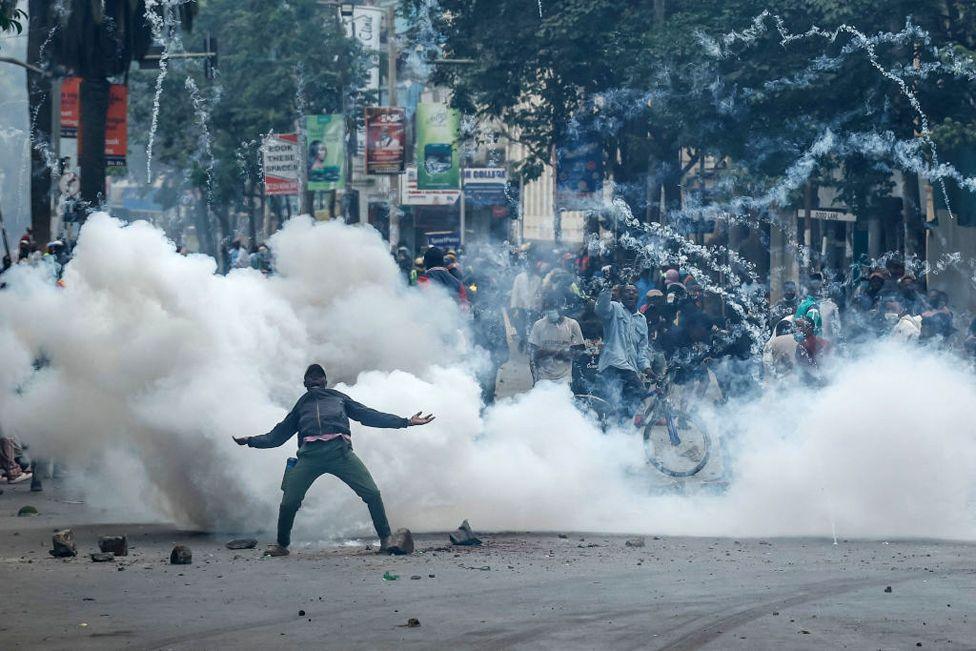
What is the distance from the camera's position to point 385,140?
40.7 meters

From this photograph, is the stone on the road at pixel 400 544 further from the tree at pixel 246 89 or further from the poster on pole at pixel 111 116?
the tree at pixel 246 89

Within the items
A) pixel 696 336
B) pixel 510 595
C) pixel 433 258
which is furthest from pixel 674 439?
pixel 510 595

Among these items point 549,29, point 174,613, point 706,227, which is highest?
point 549,29

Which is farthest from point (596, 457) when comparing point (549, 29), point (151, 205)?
point (151, 205)

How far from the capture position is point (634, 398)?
16.4m

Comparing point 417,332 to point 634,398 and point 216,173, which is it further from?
point 216,173

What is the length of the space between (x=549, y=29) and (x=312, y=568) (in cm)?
2302

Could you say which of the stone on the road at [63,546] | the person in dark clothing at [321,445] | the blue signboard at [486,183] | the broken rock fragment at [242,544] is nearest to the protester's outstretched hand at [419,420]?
the person in dark clothing at [321,445]

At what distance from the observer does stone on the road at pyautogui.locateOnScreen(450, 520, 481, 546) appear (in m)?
11.5

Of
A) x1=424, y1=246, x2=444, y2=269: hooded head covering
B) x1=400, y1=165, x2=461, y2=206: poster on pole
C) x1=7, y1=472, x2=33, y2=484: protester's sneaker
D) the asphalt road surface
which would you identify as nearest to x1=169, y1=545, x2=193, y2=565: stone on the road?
the asphalt road surface

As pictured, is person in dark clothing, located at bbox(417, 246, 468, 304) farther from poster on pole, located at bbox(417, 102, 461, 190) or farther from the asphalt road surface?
poster on pole, located at bbox(417, 102, 461, 190)

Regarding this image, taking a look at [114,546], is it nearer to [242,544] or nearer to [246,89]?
[242,544]

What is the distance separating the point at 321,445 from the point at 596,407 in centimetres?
498

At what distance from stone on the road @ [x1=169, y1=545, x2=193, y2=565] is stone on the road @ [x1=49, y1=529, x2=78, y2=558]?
820mm
